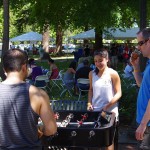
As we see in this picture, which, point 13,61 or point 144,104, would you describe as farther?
point 144,104

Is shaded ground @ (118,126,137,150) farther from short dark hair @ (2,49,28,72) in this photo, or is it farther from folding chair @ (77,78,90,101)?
short dark hair @ (2,49,28,72)

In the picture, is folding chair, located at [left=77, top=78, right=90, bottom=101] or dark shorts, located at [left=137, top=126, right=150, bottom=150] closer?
dark shorts, located at [left=137, top=126, right=150, bottom=150]

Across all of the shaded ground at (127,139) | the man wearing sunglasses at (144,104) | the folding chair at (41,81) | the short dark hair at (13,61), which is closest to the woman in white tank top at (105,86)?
the man wearing sunglasses at (144,104)

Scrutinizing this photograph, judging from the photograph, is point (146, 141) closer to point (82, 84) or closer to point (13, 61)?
point (13, 61)

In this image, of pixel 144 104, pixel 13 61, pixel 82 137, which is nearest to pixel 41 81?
pixel 82 137

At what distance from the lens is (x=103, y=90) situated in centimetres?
461

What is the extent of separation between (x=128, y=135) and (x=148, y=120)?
12.1 feet

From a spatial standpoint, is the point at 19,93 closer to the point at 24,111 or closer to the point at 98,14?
the point at 24,111

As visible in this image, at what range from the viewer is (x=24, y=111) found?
2654 mm

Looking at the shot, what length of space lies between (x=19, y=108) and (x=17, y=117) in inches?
2.6

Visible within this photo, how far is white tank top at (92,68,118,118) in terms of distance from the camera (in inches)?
181

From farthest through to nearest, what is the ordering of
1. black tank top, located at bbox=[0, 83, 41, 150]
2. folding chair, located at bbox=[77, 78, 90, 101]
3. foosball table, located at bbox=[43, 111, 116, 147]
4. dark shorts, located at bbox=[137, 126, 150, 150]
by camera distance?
folding chair, located at bbox=[77, 78, 90, 101]
foosball table, located at bbox=[43, 111, 116, 147]
dark shorts, located at bbox=[137, 126, 150, 150]
black tank top, located at bbox=[0, 83, 41, 150]

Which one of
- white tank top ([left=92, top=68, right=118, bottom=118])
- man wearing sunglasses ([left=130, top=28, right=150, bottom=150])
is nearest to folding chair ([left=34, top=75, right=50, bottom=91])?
white tank top ([left=92, top=68, right=118, bottom=118])

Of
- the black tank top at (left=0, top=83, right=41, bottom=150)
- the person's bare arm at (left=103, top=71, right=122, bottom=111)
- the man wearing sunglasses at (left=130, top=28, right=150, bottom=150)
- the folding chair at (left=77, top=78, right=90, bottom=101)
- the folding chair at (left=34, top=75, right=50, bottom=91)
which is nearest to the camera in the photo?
the black tank top at (left=0, top=83, right=41, bottom=150)
